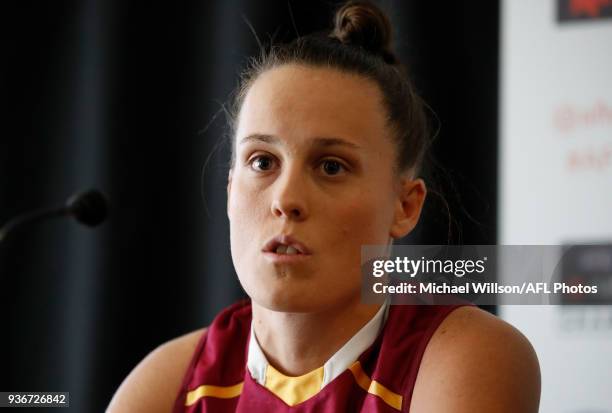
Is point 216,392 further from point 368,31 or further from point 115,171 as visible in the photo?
point 115,171

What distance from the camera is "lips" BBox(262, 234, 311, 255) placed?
95 centimetres

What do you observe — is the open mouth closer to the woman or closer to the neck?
the woman

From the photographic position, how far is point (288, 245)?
952mm

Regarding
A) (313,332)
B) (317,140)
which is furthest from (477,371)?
(317,140)

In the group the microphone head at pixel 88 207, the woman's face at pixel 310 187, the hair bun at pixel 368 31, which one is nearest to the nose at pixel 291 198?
the woman's face at pixel 310 187

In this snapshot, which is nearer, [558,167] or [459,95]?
[558,167]

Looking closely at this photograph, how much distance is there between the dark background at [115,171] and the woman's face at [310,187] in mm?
789

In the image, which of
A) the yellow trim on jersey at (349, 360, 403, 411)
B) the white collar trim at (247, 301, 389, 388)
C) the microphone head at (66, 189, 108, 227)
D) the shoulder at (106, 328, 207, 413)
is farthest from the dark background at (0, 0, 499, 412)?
the yellow trim on jersey at (349, 360, 403, 411)

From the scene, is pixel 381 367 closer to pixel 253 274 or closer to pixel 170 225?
pixel 253 274

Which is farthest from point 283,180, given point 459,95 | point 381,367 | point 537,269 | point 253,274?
point 459,95

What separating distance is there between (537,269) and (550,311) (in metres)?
0.45

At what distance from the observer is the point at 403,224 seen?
1.09m

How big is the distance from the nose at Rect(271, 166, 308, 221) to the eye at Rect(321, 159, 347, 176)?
4 cm

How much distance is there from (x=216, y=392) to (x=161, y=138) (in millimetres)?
929
